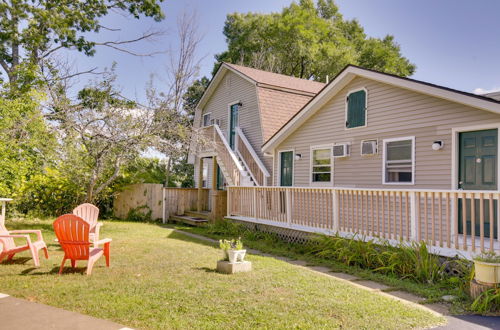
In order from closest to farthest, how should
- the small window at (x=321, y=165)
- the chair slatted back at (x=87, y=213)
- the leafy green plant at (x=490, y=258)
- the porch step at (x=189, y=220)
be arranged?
the leafy green plant at (x=490, y=258) → the chair slatted back at (x=87, y=213) → the small window at (x=321, y=165) → the porch step at (x=189, y=220)

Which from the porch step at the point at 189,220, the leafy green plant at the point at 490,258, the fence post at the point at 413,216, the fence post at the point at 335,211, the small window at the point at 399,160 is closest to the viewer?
the leafy green plant at the point at 490,258

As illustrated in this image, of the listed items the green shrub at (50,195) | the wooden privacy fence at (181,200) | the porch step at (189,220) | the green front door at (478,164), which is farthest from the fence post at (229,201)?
the green front door at (478,164)

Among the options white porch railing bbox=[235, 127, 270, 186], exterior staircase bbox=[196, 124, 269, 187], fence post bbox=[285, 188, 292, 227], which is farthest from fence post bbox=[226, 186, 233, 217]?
fence post bbox=[285, 188, 292, 227]

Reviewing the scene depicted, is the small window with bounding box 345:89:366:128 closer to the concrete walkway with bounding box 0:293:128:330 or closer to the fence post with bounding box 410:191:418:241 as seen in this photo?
the fence post with bounding box 410:191:418:241

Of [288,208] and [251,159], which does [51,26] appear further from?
[288,208]

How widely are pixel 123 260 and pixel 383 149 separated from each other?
260 inches

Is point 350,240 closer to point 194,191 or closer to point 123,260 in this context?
point 123,260

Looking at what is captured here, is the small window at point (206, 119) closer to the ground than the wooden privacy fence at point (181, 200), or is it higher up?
higher up

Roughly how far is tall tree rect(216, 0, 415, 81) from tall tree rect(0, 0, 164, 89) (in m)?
13.0

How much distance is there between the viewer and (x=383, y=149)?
9.56m

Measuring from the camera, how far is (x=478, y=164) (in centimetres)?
764

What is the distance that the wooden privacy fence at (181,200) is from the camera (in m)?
16.0

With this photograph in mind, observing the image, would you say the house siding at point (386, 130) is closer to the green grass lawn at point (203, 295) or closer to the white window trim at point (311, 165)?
the white window trim at point (311, 165)

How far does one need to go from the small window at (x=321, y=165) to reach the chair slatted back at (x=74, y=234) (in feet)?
23.7
